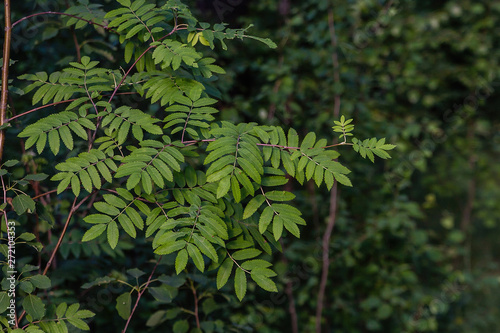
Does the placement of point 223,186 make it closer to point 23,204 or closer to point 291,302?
point 23,204

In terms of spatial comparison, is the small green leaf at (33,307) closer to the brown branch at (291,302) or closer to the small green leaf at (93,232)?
the small green leaf at (93,232)

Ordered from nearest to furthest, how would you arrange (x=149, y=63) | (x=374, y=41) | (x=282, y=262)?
(x=149, y=63) < (x=282, y=262) < (x=374, y=41)

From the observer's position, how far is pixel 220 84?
251cm

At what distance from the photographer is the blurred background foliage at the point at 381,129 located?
10.3ft

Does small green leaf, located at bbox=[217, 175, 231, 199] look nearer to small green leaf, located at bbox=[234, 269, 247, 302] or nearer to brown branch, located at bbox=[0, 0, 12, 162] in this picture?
small green leaf, located at bbox=[234, 269, 247, 302]

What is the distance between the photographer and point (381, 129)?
3.25 metres

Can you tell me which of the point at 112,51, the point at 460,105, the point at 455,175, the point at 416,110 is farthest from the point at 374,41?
the point at 112,51

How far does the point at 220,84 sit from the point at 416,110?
2.04 meters

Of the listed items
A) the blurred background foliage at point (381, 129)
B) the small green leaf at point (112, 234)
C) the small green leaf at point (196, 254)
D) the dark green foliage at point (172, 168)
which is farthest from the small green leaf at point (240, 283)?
the blurred background foliage at point (381, 129)

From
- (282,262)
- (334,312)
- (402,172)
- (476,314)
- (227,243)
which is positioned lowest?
(476,314)

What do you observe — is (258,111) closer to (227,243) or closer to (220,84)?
(220,84)

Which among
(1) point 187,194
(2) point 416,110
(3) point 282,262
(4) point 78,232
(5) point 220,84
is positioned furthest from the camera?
(2) point 416,110

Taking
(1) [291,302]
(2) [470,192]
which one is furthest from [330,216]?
(2) [470,192]

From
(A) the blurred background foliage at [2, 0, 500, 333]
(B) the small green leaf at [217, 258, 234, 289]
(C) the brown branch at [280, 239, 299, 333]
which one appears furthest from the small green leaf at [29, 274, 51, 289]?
(C) the brown branch at [280, 239, 299, 333]
